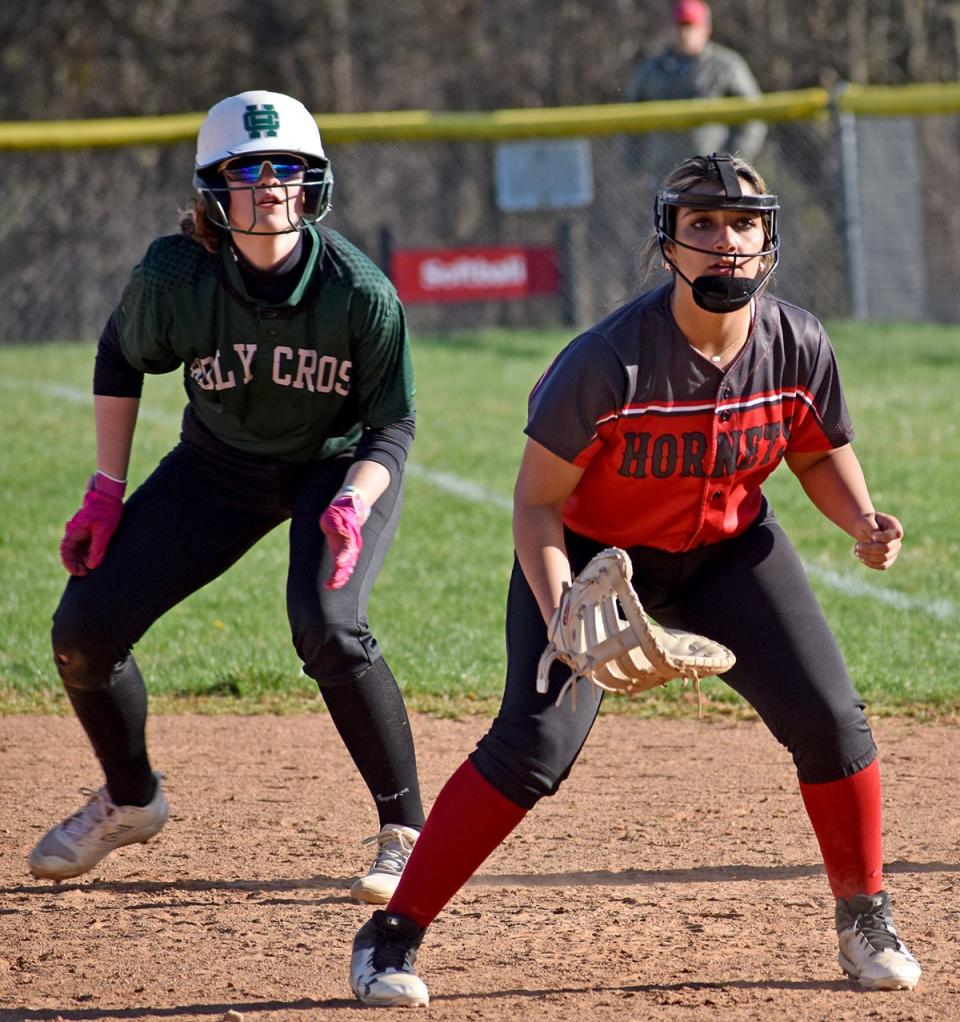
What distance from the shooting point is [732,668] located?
11.7 feet

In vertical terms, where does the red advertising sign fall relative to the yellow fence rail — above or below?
below

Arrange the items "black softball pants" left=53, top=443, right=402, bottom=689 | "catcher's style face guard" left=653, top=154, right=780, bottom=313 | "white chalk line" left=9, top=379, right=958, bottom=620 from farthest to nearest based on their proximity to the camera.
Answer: "white chalk line" left=9, top=379, right=958, bottom=620 < "black softball pants" left=53, top=443, right=402, bottom=689 < "catcher's style face guard" left=653, top=154, right=780, bottom=313

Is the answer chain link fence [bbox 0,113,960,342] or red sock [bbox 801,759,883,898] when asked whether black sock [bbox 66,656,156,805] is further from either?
chain link fence [bbox 0,113,960,342]

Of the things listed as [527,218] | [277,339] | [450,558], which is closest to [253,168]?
[277,339]

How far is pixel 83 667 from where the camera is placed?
4207 mm

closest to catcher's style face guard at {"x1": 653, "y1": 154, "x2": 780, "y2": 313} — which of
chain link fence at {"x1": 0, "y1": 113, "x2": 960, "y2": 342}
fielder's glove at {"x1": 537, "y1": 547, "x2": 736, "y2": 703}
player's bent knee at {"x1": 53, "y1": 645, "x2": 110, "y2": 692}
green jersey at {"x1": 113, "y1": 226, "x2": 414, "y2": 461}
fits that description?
fielder's glove at {"x1": 537, "y1": 547, "x2": 736, "y2": 703}

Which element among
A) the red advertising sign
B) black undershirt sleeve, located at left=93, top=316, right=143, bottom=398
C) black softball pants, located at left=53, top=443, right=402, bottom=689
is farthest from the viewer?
the red advertising sign

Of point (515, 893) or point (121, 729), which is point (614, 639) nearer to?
point (515, 893)

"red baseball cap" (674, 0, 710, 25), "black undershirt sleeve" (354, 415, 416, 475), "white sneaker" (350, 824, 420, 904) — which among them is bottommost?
"white sneaker" (350, 824, 420, 904)

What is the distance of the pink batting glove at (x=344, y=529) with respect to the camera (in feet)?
12.9

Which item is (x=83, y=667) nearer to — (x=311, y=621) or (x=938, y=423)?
(x=311, y=621)

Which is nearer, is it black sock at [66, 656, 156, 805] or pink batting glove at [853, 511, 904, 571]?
pink batting glove at [853, 511, 904, 571]

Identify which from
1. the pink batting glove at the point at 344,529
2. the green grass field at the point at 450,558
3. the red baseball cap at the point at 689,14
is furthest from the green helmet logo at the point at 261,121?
the red baseball cap at the point at 689,14

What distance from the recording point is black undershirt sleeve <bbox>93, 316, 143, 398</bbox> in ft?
14.1
